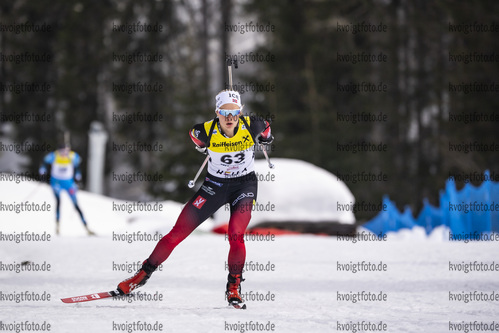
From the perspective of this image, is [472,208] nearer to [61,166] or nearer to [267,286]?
[267,286]

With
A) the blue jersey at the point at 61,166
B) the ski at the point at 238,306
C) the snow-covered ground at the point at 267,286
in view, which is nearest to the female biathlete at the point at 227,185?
the ski at the point at 238,306

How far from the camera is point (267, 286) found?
6793 millimetres

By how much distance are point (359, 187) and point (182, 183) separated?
8.64 metres

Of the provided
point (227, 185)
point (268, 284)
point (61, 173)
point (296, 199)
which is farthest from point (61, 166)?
point (227, 185)

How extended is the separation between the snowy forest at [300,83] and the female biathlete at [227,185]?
59.0 feet

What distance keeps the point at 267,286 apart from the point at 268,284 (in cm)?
13

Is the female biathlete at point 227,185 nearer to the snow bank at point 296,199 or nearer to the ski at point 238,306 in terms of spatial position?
the ski at point 238,306

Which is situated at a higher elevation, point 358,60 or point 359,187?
point 358,60

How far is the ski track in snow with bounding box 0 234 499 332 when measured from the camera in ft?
15.0

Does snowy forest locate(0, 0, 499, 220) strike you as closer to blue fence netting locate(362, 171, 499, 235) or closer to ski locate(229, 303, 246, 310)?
blue fence netting locate(362, 171, 499, 235)

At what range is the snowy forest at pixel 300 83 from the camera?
2342 centimetres

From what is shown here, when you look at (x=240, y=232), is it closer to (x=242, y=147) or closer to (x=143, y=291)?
(x=242, y=147)

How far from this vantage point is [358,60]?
2839cm

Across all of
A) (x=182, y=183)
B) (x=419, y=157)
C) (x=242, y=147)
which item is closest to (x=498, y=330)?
(x=242, y=147)
